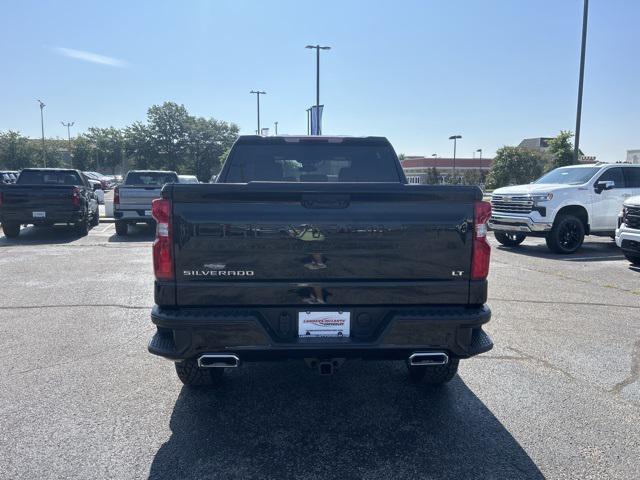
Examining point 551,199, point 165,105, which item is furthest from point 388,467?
point 165,105

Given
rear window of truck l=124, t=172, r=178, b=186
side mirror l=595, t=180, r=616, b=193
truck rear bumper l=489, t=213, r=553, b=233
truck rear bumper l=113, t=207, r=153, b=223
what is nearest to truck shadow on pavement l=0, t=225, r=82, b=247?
truck rear bumper l=113, t=207, r=153, b=223

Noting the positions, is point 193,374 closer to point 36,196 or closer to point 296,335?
point 296,335

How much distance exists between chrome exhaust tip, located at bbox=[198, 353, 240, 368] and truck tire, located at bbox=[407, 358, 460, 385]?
148 centimetres

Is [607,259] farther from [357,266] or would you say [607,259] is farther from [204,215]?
[204,215]

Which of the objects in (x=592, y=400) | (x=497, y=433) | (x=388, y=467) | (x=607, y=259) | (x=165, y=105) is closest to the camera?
(x=388, y=467)

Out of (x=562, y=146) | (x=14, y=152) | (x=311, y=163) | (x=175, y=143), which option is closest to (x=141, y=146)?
(x=175, y=143)

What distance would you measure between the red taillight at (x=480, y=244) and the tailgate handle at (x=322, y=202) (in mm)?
840

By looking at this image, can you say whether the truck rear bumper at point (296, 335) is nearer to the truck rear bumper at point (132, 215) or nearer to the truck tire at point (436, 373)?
the truck tire at point (436, 373)

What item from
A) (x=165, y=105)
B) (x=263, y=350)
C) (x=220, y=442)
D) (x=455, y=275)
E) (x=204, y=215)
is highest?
(x=165, y=105)

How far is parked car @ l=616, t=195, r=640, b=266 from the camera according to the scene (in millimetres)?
9258

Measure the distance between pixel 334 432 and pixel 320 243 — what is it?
4.42 ft

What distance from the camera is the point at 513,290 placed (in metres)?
7.80

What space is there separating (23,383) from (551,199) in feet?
35.6

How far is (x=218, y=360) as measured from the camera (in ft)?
10.1
